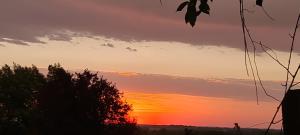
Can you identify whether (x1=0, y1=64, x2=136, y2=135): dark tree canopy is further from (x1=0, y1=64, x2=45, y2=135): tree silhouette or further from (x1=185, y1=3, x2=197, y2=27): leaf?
(x1=185, y1=3, x2=197, y2=27): leaf

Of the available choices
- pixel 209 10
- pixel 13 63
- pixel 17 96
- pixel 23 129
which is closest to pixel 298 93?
pixel 209 10

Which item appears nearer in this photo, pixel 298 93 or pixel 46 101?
pixel 298 93

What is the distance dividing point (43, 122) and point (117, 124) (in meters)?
7.24

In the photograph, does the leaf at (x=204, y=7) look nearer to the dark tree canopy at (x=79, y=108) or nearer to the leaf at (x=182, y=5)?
the leaf at (x=182, y=5)

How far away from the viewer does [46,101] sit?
56.4 m

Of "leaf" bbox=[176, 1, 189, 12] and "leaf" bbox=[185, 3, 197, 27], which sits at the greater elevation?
"leaf" bbox=[176, 1, 189, 12]

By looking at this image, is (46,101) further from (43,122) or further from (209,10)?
(209,10)

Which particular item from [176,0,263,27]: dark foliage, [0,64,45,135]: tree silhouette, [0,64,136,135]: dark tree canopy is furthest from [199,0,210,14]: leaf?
[0,64,45,135]: tree silhouette

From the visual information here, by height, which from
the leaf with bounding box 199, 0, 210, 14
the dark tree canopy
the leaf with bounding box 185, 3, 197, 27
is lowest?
the dark tree canopy

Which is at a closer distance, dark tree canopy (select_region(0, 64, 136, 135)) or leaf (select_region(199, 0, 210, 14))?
leaf (select_region(199, 0, 210, 14))

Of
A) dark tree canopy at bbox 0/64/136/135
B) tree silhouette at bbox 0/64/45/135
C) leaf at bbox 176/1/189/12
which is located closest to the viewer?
leaf at bbox 176/1/189/12

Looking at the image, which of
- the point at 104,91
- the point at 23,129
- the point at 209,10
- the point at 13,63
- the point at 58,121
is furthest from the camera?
the point at 13,63

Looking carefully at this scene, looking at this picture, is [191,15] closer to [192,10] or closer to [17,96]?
[192,10]

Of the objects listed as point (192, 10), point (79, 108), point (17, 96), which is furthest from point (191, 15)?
point (17, 96)
